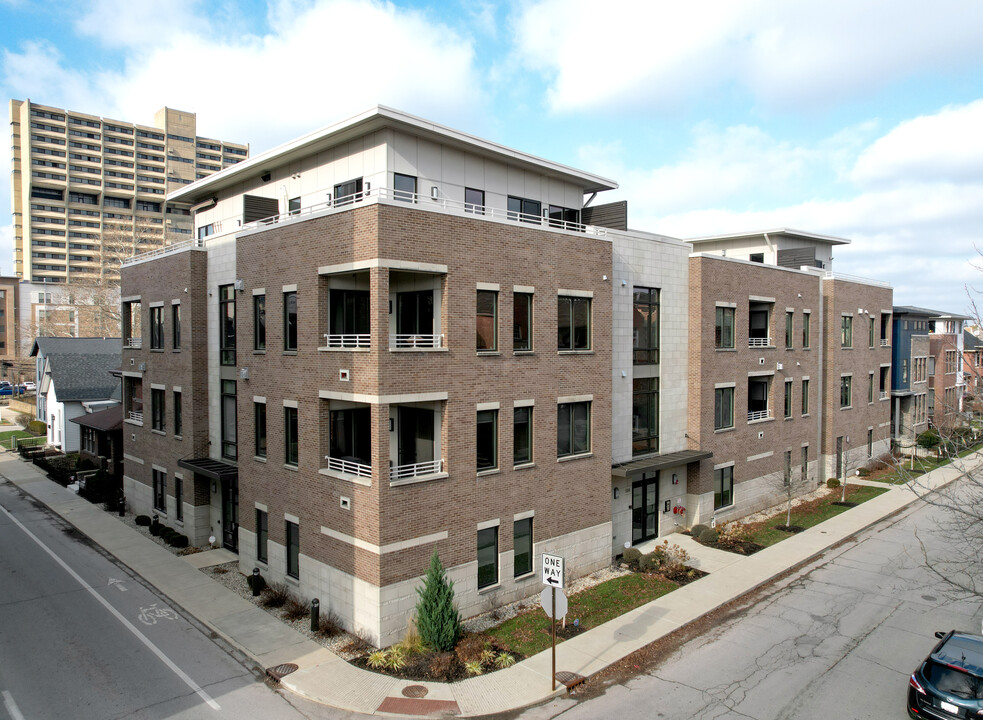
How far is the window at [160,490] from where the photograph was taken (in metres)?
27.2

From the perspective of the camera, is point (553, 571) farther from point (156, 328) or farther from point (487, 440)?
point (156, 328)

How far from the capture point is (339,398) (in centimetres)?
1728

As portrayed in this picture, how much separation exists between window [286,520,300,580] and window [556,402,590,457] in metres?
8.75

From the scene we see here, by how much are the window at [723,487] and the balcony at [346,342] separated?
17637 mm

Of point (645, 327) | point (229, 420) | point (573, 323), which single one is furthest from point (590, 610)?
point (229, 420)

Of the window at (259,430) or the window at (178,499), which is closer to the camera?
the window at (259,430)

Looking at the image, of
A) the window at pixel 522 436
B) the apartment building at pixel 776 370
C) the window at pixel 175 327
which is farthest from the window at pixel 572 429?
the window at pixel 175 327

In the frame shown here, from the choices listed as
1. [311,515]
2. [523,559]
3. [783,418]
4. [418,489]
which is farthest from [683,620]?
[783,418]

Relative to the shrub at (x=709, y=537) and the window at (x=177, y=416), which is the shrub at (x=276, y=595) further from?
the shrub at (x=709, y=537)

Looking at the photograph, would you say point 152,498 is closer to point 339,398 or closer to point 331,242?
point 339,398

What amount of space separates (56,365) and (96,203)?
317 feet

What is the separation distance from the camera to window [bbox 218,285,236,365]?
77.9 ft

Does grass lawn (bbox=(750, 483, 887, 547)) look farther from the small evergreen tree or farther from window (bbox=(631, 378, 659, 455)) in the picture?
the small evergreen tree

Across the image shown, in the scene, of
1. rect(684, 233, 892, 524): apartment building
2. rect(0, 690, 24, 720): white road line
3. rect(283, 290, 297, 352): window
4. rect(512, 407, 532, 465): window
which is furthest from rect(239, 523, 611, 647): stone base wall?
rect(684, 233, 892, 524): apartment building
